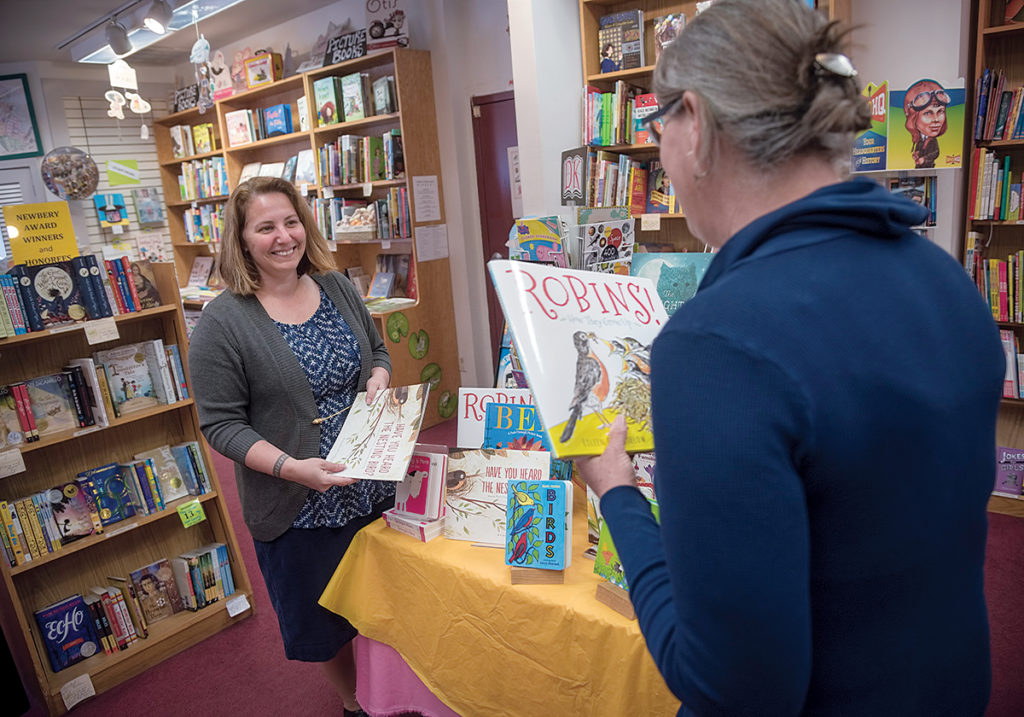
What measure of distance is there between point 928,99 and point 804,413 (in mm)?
3125

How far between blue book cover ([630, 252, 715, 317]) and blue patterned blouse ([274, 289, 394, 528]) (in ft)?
2.89

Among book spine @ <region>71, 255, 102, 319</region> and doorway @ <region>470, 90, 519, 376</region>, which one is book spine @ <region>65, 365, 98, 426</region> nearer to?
book spine @ <region>71, 255, 102, 319</region>

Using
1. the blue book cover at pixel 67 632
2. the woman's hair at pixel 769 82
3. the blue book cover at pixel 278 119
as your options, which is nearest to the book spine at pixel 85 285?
the blue book cover at pixel 67 632

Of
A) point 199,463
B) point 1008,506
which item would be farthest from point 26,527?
point 1008,506

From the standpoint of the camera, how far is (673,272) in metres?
2.08

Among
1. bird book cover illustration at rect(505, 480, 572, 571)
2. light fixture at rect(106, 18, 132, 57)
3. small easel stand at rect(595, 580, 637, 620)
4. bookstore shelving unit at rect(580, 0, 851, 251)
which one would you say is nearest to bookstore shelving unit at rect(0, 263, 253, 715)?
bird book cover illustration at rect(505, 480, 572, 571)

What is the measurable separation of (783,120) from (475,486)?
53.2 inches

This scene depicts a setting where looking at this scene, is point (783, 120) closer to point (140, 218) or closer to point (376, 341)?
point (376, 341)

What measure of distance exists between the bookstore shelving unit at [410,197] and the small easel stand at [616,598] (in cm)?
338

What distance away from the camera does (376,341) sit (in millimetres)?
2215

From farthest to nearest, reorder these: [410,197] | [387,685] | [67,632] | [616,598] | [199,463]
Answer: [410,197]
[199,463]
[67,632]
[387,685]
[616,598]

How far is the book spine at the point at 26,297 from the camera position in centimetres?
238

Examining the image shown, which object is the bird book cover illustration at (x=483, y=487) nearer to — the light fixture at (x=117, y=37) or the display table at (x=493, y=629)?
the display table at (x=493, y=629)

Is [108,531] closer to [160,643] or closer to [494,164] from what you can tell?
[160,643]
